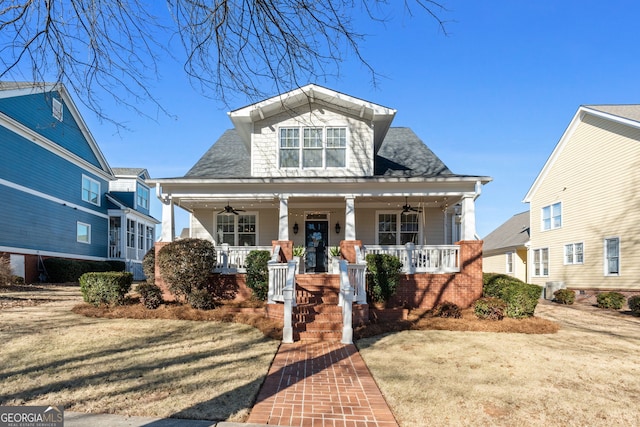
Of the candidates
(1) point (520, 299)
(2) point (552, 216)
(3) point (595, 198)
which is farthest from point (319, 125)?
(2) point (552, 216)

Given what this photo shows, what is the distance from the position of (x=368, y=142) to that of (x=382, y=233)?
12.9 feet

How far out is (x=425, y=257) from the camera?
1172 cm

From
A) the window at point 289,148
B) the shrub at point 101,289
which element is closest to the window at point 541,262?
the window at point 289,148

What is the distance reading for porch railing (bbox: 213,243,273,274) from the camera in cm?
1152

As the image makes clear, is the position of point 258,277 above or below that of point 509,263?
above

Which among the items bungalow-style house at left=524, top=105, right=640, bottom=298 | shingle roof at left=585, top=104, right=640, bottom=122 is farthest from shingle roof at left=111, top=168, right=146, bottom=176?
shingle roof at left=585, top=104, right=640, bottom=122

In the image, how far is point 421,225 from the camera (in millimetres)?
15039

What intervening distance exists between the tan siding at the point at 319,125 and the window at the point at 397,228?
3095mm

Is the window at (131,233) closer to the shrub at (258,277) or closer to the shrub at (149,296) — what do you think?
the shrub at (149,296)

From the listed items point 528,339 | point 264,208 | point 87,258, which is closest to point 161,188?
point 264,208

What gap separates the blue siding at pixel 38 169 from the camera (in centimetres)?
1617

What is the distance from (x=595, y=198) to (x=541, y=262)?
5.71 meters

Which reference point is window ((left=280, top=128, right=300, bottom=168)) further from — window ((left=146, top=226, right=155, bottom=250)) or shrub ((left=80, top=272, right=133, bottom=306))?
window ((left=146, top=226, right=155, bottom=250))

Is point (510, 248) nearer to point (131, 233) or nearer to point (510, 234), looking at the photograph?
point (510, 234)
